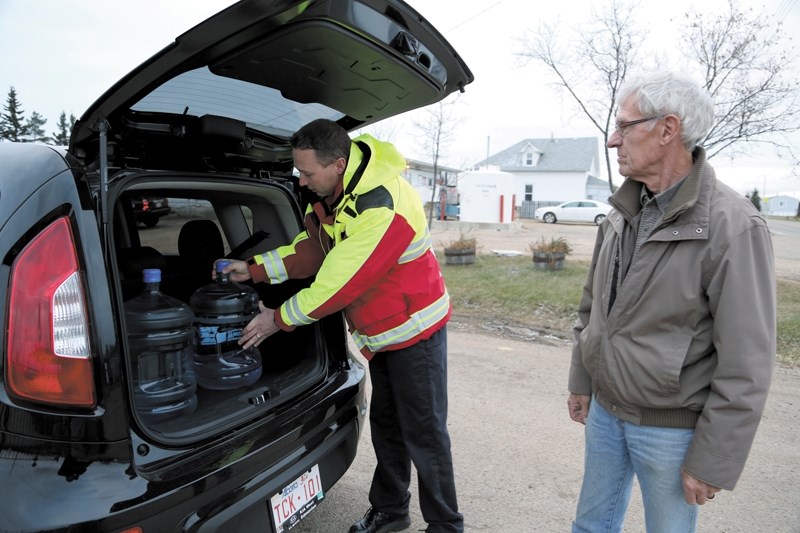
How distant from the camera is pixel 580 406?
2053 millimetres

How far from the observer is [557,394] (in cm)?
407

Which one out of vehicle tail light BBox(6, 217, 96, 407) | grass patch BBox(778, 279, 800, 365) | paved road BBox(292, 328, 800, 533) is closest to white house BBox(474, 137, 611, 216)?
grass patch BBox(778, 279, 800, 365)

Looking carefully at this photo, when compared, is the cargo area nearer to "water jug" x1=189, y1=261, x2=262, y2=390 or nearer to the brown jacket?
"water jug" x1=189, y1=261, x2=262, y2=390

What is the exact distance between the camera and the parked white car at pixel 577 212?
89.8 ft

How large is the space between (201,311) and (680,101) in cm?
228

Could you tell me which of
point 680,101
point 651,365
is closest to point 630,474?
point 651,365

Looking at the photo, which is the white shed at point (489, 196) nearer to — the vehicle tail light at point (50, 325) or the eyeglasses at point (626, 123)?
the eyeglasses at point (626, 123)

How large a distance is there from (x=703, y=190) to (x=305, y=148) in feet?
4.67

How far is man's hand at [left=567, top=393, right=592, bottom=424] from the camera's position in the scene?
2.02 meters

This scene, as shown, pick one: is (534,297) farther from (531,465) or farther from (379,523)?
(379,523)

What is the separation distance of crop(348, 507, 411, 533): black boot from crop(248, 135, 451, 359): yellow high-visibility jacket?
30.9 inches

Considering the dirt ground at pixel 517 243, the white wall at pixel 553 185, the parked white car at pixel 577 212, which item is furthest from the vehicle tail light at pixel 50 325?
the white wall at pixel 553 185

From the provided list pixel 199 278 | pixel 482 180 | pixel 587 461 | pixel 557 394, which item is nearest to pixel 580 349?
pixel 587 461

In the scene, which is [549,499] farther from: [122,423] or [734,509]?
[122,423]
